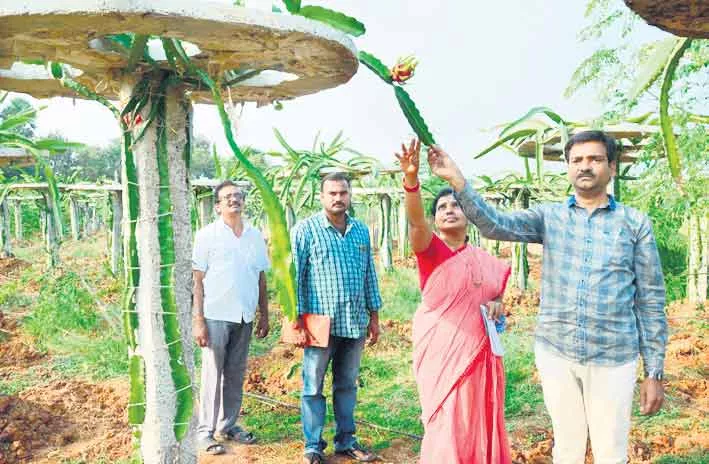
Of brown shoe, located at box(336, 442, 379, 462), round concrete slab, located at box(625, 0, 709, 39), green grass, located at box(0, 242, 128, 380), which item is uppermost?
round concrete slab, located at box(625, 0, 709, 39)

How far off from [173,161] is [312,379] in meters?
1.74

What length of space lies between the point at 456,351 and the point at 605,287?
2.26 feet

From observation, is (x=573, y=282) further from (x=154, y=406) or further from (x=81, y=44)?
(x=81, y=44)

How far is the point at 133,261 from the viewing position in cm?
222

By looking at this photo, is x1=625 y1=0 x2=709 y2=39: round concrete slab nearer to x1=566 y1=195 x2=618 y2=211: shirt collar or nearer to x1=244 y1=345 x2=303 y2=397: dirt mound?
x1=566 y1=195 x2=618 y2=211: shirt collar

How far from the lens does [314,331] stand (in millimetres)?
3607

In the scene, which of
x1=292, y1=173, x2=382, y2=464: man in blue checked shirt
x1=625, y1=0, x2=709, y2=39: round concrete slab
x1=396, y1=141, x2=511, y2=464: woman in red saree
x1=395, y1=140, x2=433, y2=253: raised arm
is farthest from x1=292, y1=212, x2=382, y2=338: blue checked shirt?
x1=625, y1=0, x2=709, y2=39: round concrete slab

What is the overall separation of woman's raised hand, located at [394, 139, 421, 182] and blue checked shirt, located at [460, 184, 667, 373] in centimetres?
21

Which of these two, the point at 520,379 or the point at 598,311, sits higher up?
the point at 598,311

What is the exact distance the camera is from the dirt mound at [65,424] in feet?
13.5

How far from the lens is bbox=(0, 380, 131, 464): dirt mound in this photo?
4.12 metres

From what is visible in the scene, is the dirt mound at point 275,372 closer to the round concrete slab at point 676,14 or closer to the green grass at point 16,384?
the green grass at point 16,384

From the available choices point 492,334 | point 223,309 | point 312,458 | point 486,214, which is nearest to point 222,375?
point 223,309

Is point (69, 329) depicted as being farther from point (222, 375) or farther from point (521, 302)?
point (521, 302)
